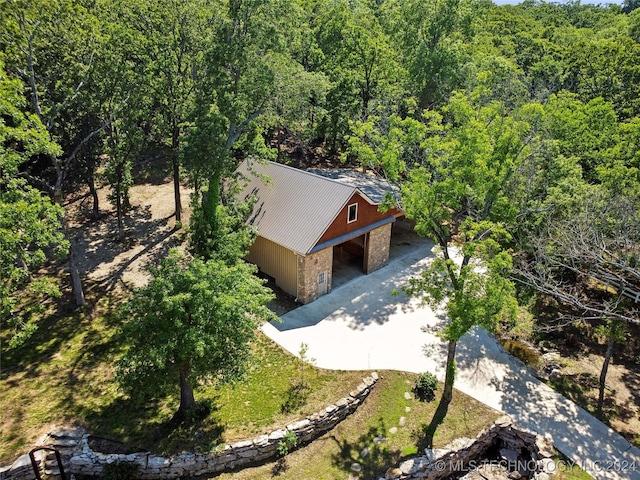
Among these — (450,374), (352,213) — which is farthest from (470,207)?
(352,213)

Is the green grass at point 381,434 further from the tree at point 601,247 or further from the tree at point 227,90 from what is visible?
the tree at point 227,90

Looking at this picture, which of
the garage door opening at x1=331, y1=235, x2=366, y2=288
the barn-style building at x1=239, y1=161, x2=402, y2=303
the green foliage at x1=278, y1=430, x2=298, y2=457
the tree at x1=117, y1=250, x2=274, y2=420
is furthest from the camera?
the garage door opening at x1=331, y1=235, x2=366, y2=288

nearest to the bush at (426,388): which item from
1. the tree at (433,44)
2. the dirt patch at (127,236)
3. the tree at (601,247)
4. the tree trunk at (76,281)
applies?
the tree at (601,247)

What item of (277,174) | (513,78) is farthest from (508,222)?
(513,78)

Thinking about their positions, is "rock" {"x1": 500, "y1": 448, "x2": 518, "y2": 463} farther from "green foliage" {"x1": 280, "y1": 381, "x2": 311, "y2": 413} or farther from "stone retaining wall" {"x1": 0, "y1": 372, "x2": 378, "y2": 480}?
"green foliage" {"x1": 280, "y1": 381, "x2": 311, "y2": 413}

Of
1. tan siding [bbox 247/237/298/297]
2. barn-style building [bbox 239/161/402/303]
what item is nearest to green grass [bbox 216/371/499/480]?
barn-style building [bbox 239/161/402/303]
